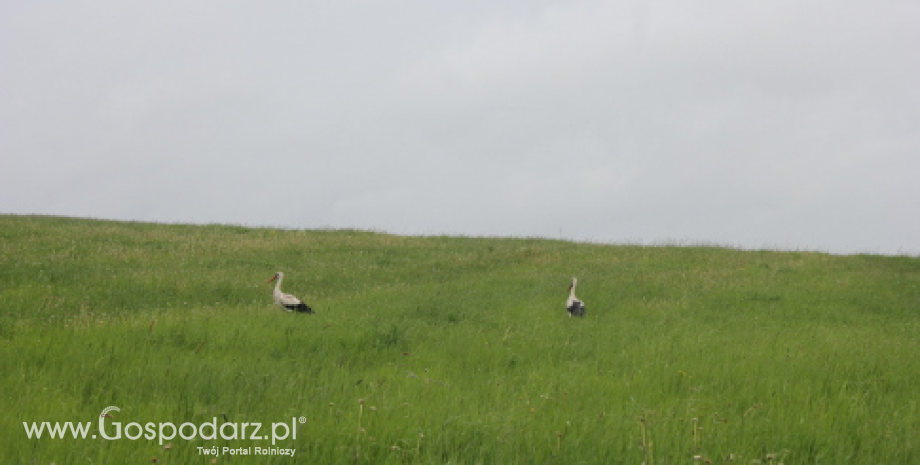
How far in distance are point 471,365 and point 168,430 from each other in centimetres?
453

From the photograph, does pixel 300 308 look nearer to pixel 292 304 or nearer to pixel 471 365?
pixel 292 304

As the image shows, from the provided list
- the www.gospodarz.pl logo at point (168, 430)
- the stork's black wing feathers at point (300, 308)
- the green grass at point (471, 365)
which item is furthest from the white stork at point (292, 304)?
the www.gospodarz.pl logo at point (168, 430)

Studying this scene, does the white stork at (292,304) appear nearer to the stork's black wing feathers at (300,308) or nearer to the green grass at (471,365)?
the stork's black wing feathers at (300,308)

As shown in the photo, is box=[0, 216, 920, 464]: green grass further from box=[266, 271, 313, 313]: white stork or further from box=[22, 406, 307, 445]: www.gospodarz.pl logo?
box=[266, 271, 313, 313]: white stork

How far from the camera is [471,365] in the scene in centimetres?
856

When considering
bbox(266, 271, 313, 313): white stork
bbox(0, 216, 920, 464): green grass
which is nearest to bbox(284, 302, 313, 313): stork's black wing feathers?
bbox(266, 271, 313, 313): white stork

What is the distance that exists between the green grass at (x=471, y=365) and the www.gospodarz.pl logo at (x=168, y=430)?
0.10 m

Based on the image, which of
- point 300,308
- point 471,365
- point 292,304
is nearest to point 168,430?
point 471,365

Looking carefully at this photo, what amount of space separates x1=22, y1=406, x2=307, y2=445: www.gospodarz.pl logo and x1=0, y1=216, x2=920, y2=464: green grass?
10cm

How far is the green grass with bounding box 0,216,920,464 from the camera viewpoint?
199 inches

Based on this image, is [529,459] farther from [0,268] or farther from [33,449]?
[0,268]

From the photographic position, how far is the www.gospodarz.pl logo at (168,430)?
14.9 ft

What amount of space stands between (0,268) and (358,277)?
986cm

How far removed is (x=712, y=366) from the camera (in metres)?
8.60
